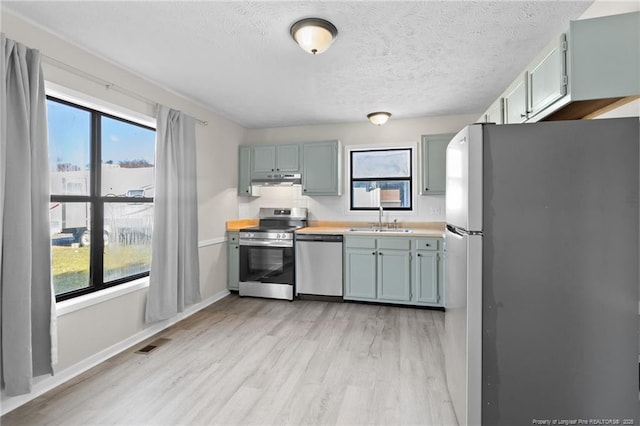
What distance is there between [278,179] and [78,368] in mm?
3030

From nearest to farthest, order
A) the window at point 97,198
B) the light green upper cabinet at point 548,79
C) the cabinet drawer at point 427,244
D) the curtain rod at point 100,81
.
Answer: the light green upper cabinet at point 548,79 → the curtain rod at point 100,81 → the window at point 97,198 → the cabinet drawer at point 427,244

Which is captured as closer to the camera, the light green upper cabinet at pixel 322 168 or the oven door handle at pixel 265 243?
the oven door handle at pixel 265 243

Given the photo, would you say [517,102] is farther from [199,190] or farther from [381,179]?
[199,190]

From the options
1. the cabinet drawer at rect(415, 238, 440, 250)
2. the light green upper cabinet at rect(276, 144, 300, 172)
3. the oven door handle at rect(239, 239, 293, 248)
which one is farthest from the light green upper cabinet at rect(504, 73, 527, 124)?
the oven door handle at rect(239, 239, 293, 248)

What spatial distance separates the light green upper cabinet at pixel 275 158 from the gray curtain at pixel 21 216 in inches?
109

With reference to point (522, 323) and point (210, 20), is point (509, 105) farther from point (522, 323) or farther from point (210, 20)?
point (210, 20)

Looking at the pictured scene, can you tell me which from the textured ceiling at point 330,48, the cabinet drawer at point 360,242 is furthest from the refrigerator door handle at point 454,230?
the cabinet drawer at point 360,242

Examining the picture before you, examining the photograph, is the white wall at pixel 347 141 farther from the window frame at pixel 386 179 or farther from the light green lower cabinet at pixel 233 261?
the light green lower cabinet at pixel 233 261

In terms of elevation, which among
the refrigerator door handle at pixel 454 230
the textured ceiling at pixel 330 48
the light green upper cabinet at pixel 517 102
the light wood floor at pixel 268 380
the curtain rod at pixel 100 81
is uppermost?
the textured ceiling at pixel 330 48

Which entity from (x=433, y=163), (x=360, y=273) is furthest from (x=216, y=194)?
(x=433, y=163)

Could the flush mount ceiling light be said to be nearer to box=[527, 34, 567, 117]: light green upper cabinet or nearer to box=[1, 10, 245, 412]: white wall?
box=[527, 34, 567, 117]: light green upper cabinet

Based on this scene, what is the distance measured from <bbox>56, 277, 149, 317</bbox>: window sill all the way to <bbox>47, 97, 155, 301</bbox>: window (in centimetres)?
7

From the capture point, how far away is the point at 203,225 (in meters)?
3.95

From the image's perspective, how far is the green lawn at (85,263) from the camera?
2.43 metres
